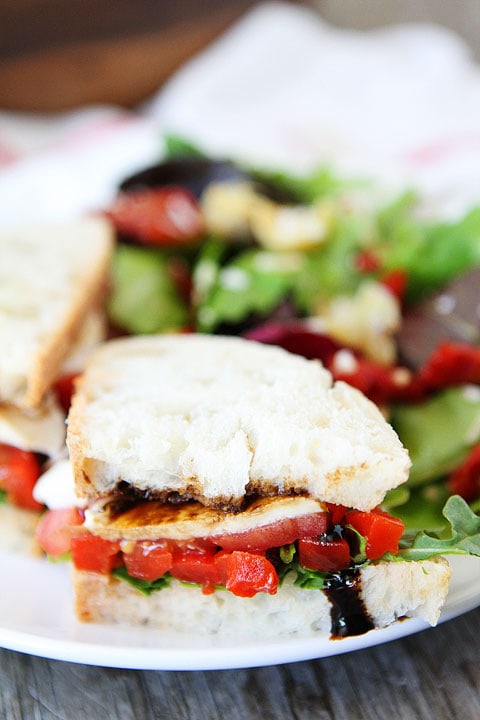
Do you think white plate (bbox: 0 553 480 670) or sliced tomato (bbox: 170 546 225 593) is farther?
sliced tomato (bbox: 170 546 225 593)

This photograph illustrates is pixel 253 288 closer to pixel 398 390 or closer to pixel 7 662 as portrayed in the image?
pixel 398 390

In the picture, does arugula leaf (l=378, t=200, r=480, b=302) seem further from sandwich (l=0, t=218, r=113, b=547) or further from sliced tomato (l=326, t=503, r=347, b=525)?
sliced tomato (l=326, t=503, r=347, b=525)

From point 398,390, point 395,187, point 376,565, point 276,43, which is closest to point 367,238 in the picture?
point 395,187

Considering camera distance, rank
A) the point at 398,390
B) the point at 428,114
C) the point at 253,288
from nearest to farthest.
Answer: the point at 398,390, the point at 253,288, the point at 428,114

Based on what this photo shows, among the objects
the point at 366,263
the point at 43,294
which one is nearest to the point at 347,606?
the point at 43,294

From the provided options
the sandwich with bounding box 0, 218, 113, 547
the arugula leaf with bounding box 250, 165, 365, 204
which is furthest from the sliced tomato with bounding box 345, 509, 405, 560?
the arugula leaf with bounding box 250, 165, 365, 204

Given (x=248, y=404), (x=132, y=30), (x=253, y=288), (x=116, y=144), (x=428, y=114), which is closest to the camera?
(x=248, y=404)
